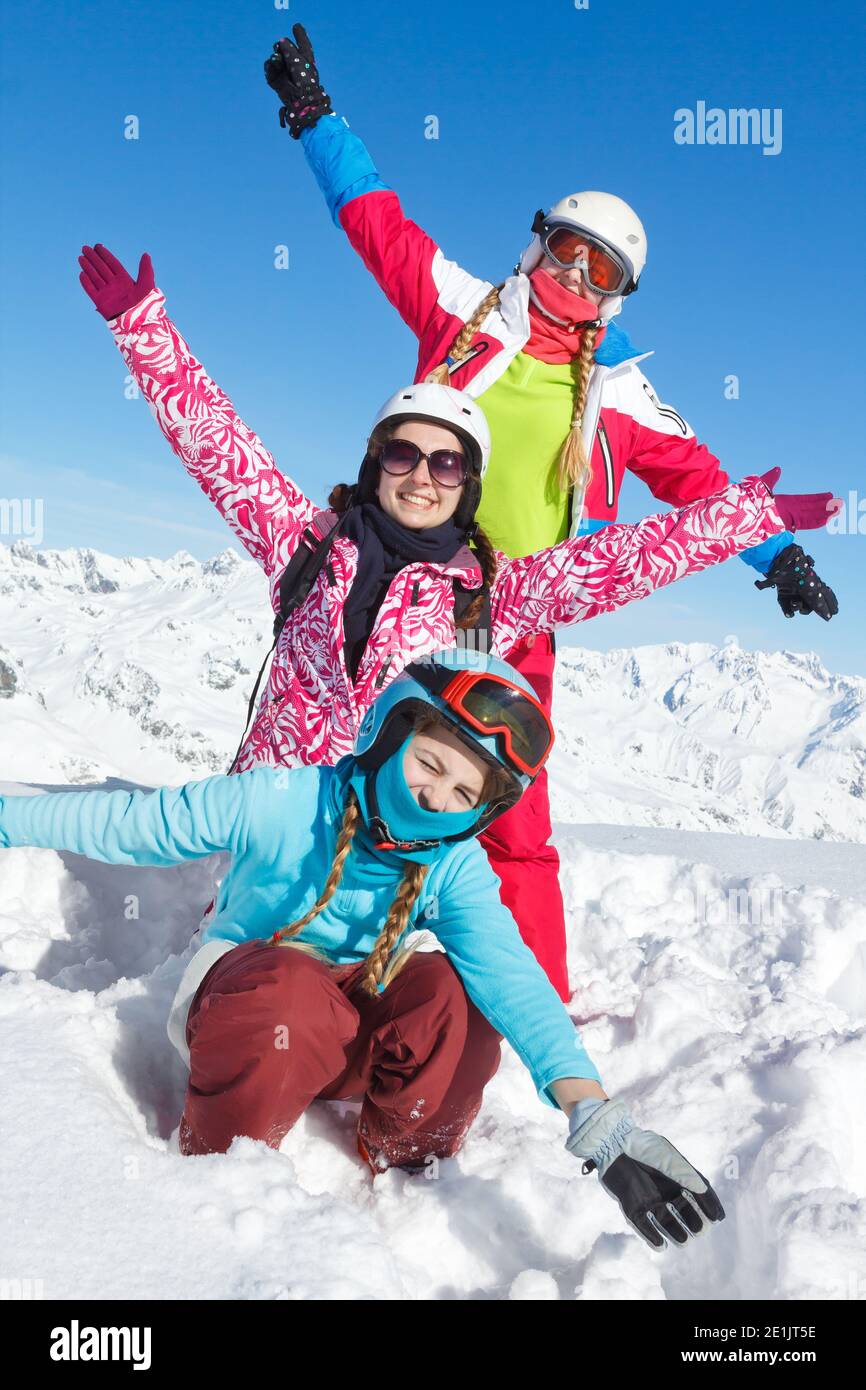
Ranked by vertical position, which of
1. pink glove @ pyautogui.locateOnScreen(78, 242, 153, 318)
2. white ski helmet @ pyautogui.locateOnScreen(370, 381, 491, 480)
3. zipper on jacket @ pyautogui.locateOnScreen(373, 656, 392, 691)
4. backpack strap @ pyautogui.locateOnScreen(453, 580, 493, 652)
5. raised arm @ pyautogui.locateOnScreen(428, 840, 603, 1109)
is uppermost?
pink glove @ pyautogui.locateOnScreen(78, 242, 153, 318)

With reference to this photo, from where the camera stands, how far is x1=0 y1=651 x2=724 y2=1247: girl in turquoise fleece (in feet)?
7.18

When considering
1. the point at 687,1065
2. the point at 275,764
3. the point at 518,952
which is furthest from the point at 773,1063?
the point at 275,764

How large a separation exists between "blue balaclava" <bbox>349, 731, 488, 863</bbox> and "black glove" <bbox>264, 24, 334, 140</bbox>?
2.93 meters

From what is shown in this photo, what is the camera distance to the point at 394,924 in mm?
2344

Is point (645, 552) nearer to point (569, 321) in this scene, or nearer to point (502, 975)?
point (569, 321)

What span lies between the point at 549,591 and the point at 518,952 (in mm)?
1426

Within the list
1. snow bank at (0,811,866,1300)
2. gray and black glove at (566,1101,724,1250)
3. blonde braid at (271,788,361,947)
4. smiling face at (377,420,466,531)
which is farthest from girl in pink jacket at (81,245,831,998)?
gray and black glove at (566,1101,724,1250)

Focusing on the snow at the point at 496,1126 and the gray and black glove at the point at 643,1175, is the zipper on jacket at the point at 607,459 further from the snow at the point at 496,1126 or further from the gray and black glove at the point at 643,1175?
the gray and black glove at the point at 643,1175

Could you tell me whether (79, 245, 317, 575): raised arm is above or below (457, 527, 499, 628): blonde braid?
above

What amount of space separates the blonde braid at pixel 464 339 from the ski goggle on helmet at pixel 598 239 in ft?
0.98

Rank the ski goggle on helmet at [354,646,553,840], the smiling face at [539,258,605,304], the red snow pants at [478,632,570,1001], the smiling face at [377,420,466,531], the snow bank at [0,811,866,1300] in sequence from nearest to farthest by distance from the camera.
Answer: the snow bank at [0,811,866,1300]
the ski goggle on helmet at [354,646,553,840]
the smiling face at [377,420,466,531]
the red snow pants at [478,632,570,1001]
the smiling face at [539,258,605,304]

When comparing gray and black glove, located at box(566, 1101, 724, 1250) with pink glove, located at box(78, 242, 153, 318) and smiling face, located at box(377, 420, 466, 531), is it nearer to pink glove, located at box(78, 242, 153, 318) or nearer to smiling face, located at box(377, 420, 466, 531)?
smiling face, located at box(377, 420, 466, 531)
